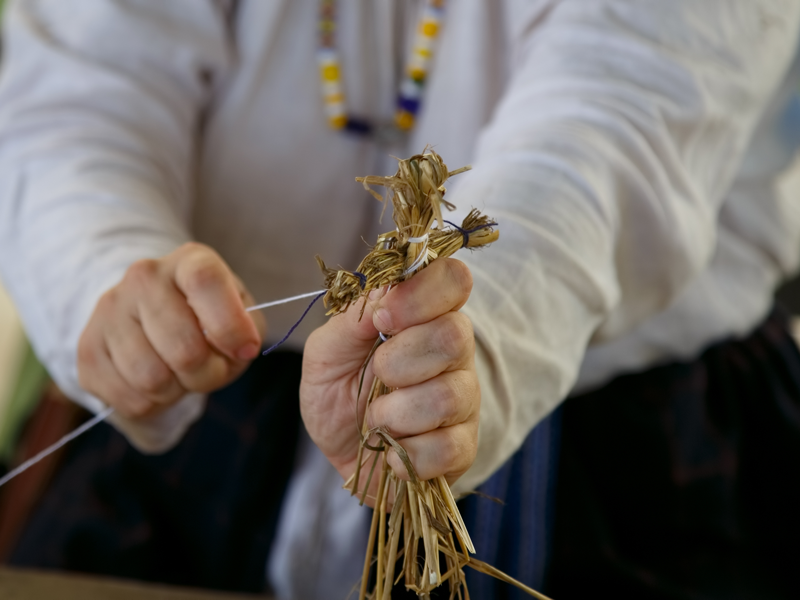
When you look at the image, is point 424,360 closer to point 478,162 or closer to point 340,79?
point 478,162

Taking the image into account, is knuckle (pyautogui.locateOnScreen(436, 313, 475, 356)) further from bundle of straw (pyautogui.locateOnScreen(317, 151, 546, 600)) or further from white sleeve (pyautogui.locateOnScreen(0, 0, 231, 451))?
white sleeve (pyautogui.locateOnScreen(0, 0, 231, 451))

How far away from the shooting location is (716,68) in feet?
1.49

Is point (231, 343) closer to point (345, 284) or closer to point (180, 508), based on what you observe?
point (345, 284)

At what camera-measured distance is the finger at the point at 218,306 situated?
1.27 feet

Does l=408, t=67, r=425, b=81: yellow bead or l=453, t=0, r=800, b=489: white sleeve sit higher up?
l=408, t=67, r=425, b=81: yellow bead

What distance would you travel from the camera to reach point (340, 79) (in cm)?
62

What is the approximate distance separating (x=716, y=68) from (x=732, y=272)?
0.21 metres

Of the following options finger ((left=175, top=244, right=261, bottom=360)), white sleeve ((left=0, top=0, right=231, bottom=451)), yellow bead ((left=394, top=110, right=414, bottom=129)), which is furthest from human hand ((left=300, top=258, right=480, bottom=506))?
yellow bead ((left=394, top=110, right=414, bottom=129))

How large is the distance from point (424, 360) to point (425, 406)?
0.06 ft

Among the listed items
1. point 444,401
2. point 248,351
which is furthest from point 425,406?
point 248,351

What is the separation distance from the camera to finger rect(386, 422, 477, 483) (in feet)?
0.90

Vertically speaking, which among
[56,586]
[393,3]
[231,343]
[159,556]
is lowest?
[159,556]

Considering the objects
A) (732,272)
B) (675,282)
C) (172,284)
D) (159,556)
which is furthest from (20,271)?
(732,272)

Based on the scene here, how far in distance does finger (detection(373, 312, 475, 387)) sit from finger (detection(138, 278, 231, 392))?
162 mm
